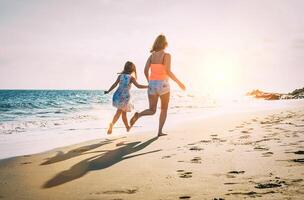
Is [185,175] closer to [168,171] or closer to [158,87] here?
[168,171]

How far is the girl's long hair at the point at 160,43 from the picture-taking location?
22.8 feet

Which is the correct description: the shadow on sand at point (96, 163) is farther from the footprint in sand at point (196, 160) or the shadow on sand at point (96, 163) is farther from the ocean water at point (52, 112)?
the ocean water at point (52, 112)

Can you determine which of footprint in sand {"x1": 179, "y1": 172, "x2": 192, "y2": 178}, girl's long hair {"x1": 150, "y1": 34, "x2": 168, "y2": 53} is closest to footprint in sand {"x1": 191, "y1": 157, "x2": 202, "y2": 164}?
footprint in sand {"x1": 179, "y1": 172, "x2": 192, "y2": 178}

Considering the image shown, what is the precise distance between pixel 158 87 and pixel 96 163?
3.13 metres

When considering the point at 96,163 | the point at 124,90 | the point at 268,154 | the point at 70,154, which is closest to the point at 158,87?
the point at 124,90

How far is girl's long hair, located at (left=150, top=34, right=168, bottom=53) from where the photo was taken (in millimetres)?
6961

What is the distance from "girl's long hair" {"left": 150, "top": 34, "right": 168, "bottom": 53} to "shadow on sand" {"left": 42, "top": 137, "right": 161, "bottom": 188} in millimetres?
2253

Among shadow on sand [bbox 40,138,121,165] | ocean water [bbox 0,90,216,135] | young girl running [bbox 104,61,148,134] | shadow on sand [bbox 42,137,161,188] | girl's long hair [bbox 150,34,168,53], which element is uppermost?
girl's long hair [bbox 150,34,168,53]

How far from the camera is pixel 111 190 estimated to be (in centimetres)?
288

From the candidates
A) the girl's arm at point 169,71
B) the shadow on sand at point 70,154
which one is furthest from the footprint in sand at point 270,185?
the girl's arm at point 169,71

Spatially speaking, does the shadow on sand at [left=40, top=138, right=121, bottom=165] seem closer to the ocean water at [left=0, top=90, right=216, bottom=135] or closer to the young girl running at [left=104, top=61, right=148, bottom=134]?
the young girl running at [left=104, top=61, right=148, bottom=134]

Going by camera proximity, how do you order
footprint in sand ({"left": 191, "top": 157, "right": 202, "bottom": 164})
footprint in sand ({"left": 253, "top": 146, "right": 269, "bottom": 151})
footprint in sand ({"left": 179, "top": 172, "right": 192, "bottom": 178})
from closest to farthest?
1. footprint in sand ({"left": 179, "top": 172, "right": 192, "bottom": 178})
2. footprint in sand ({"left": 191, "top": 157, "right": 202, "bottom": 164})
3. footprint in sand ({"left": 253, "top": 146, "right": 269, "bottom": 151})

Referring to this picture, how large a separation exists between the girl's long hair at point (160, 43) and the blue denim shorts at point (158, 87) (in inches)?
27.5

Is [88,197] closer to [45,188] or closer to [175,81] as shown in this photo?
[45,188]
